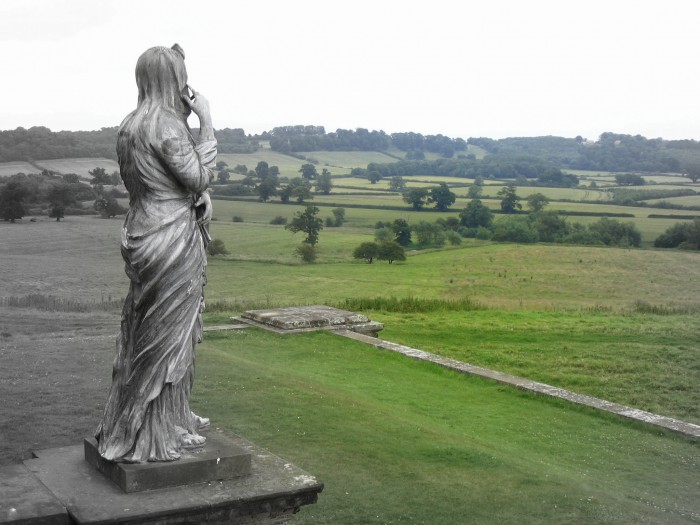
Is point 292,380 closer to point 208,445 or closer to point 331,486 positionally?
point 331,486

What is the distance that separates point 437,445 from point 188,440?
13.1ft

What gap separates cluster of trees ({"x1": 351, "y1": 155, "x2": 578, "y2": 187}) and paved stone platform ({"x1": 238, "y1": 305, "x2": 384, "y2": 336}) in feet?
119

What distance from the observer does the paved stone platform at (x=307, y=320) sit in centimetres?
1662

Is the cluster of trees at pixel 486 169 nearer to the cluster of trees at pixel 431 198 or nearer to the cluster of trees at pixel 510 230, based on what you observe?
the cluster of trees at pixel 431 198

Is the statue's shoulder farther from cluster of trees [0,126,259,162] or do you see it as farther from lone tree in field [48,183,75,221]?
cluster of trees [0,126,259,162]

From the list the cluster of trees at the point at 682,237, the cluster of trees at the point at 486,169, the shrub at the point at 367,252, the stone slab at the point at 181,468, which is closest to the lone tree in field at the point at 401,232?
the shrub at the point at 367,252

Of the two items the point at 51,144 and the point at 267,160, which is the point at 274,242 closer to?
the point at 51,144

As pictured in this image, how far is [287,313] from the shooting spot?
17.5m

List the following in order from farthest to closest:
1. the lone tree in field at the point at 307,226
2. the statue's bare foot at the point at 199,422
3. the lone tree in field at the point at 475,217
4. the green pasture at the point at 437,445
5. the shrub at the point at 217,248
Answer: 1. the lone tree in field at the point at 475,217
2. the lone tree in field at the point at 307,226
3. the shrub at the point at 217,248
4. the green pasture at the point at 437,445
5. the statue's bare foot at the point at 199,422

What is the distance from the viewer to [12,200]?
73.8 feet

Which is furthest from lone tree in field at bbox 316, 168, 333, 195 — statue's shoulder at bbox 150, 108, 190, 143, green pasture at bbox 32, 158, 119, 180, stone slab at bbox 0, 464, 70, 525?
stone slab at bbox 0, 464, 70, 525

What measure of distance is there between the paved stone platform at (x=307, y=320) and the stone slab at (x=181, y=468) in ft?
33.6

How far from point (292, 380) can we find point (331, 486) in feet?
14.0

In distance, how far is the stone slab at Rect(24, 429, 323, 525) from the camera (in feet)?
17.7
